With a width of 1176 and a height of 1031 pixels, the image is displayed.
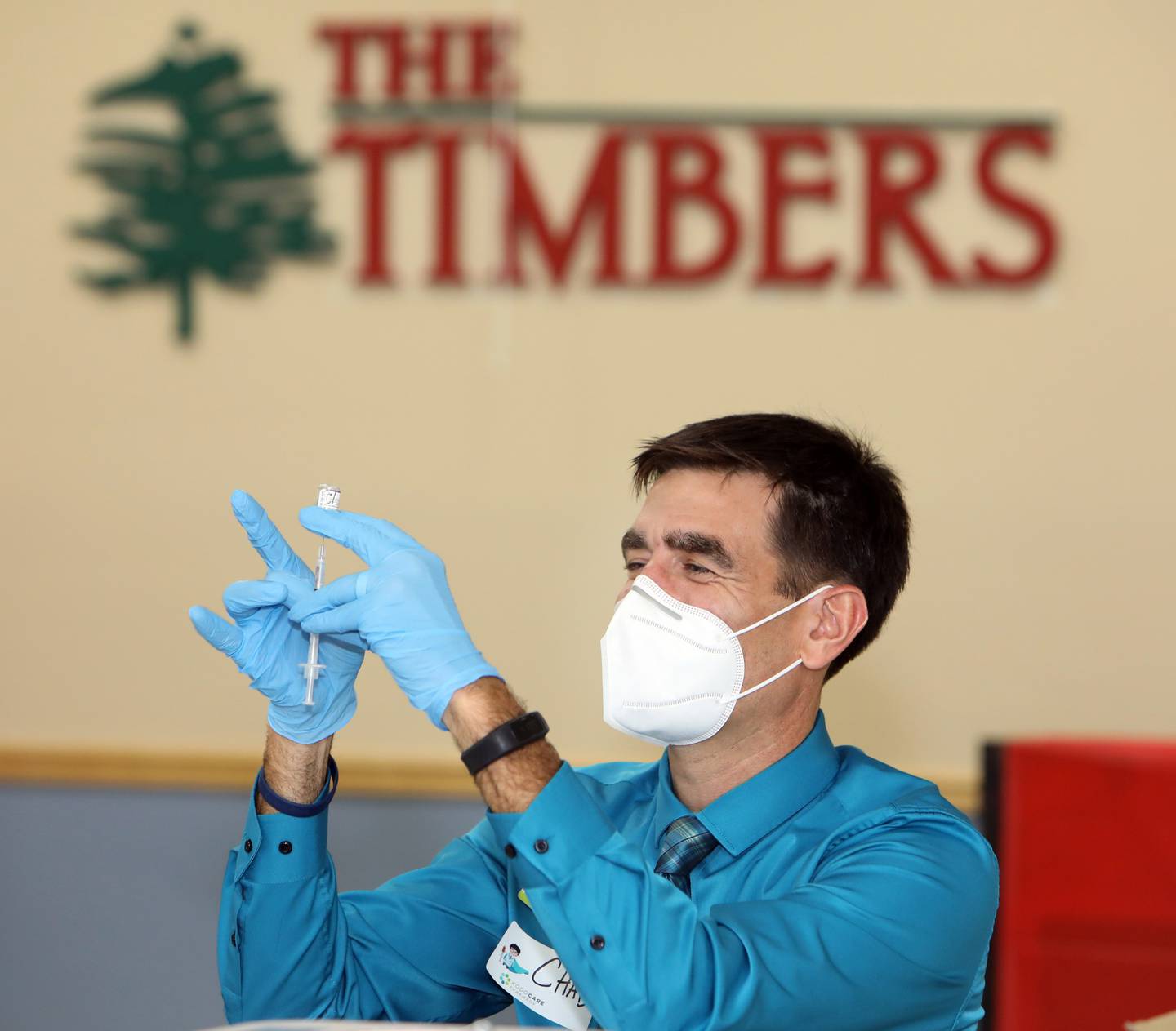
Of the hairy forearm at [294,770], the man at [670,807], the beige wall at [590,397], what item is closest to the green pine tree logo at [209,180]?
the beige wall at [590,397]

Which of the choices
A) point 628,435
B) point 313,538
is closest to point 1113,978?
point 628,435

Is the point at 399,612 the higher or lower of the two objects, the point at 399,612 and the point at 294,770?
the higher

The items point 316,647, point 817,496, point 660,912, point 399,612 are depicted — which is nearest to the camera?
point 660,912

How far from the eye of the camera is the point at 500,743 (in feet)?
3.84

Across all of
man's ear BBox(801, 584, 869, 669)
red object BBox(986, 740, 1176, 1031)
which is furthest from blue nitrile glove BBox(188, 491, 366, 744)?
red object BBox(986, 740, 1176, 1031)

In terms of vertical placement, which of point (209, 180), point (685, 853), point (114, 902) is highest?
point (209, 180)

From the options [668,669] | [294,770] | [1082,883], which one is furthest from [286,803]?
[1082,883]

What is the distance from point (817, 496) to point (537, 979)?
1.95 feet

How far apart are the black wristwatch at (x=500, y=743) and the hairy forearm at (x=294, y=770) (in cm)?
35

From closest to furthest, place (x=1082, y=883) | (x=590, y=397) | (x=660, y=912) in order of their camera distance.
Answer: (x=660, y=912) < (x=1082, y=883) < (x=590, y=397)

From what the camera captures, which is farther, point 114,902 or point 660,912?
point 114,902

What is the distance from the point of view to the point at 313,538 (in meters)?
2.91

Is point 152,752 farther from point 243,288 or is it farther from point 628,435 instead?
point 628,435

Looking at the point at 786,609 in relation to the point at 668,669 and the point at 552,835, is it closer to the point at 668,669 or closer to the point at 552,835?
the point at 668,669
